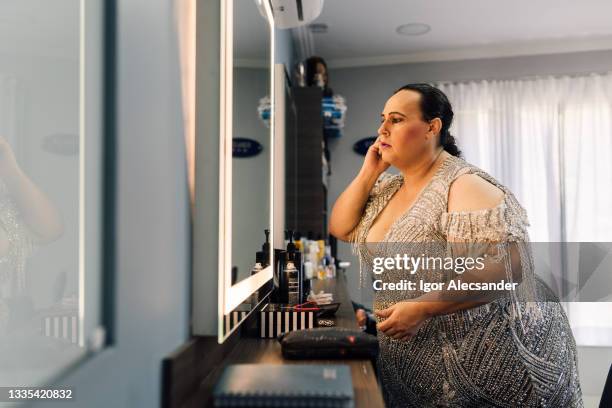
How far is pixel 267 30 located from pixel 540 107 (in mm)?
2983

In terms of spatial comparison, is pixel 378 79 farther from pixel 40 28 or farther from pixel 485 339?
pixel 40 28

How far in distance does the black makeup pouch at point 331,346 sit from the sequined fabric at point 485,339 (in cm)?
42

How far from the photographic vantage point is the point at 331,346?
3.23 ft

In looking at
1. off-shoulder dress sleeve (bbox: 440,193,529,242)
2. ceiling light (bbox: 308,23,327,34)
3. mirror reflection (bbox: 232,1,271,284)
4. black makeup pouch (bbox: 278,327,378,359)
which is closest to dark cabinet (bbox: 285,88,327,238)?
ceiling light (bbox: 308,23,327,34)

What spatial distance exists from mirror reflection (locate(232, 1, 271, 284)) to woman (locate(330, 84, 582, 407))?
15.9 inches

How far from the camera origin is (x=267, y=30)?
1521mm

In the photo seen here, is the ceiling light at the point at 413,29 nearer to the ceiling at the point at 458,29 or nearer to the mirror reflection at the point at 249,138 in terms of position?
the ceiling at the point at 458,29

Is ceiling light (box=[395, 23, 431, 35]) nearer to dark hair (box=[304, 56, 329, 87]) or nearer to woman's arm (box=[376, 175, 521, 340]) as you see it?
dark hair (box=[304, 56, 329, 87])

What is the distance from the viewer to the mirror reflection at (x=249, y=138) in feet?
3.52

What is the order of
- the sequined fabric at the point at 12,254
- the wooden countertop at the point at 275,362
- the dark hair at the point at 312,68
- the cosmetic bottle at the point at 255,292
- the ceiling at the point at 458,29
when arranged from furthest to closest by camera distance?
the dark hair at the point at 312,68 → the ceiling at the point at 458,29 → the cosmetic bottle at the point at 255,292 → the wooden countertop at the point at 275,362 → the sequined fabric at the point at 12,254

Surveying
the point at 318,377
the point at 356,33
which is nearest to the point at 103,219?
the point at 318,377

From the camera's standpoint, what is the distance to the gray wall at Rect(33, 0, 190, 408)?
1.79 feet

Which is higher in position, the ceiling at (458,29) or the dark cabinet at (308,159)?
the ceiling at (458,29)

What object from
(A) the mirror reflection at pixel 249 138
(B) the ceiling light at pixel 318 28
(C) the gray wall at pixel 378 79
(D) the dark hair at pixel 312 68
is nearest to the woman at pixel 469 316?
(A) the mirror reflection at pixel 249 138
